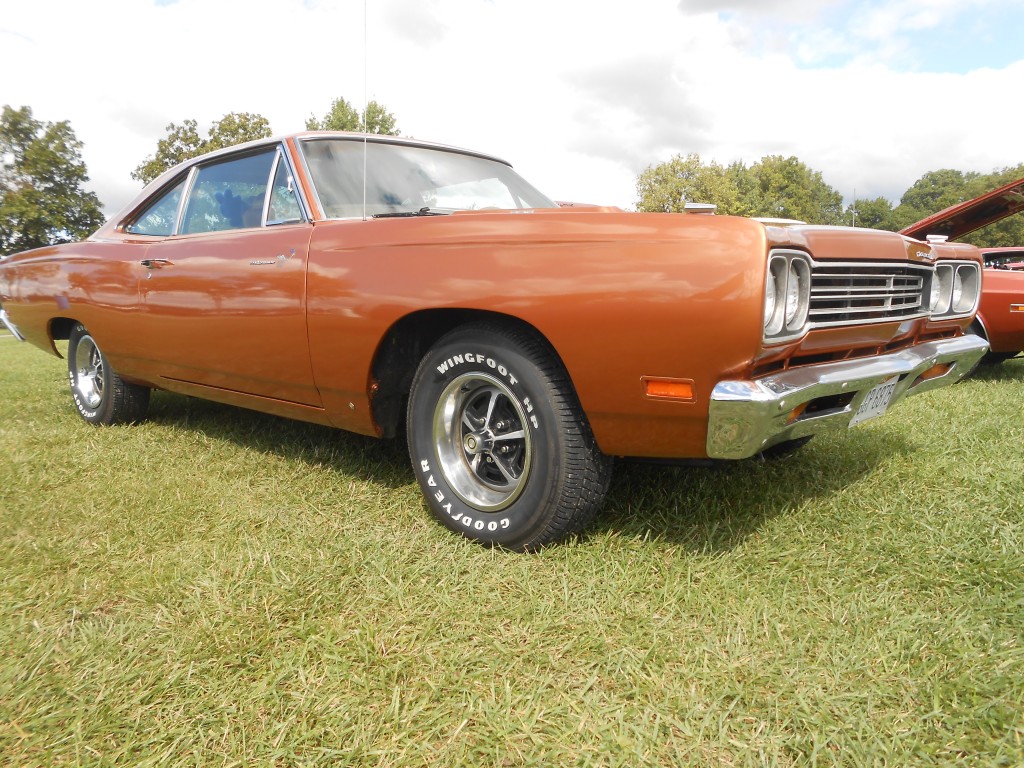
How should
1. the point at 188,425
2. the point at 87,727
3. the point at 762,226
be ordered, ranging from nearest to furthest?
the point at 87,727
the point at 762,226
the point at 188,425

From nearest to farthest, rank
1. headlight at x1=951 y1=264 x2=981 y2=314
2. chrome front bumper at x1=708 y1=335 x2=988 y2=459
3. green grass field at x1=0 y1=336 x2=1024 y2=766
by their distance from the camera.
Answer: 1. green grass field at x1=0 y1=336 x2=1024 y2=766
2. chrome front bumper at x1=708 y1=335 x2=988 y2=459
3. headlight at x1=951 y1=264 x2=981 y2=314

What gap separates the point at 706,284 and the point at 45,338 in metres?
4.61

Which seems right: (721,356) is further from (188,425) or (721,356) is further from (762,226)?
(188,425)

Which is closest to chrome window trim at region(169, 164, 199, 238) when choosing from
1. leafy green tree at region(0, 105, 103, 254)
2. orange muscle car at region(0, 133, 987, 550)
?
orange muscle car at region(0, 133, 987, 550)

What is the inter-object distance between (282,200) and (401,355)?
0.99 meters

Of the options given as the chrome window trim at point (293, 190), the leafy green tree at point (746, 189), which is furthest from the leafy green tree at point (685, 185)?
the chrome window trim at point (293, 190)

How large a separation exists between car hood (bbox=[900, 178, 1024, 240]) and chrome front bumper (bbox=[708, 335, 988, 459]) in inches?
137

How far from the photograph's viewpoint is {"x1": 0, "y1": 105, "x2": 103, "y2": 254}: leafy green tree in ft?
104

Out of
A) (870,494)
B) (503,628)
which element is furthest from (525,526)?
(870,494)

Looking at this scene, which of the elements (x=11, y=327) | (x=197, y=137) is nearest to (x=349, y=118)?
(x=197, y=137)

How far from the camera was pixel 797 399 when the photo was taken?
Result: 1997 millimetres

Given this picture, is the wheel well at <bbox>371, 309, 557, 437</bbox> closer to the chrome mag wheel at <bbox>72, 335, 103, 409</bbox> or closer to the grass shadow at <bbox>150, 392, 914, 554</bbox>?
the grass shadow at <bbox>150, 392, 914, 554</bbox>

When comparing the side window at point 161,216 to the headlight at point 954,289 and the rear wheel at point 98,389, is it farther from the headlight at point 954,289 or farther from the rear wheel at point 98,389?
the headlight at point 954,289

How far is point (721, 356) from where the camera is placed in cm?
193
